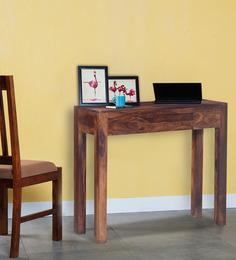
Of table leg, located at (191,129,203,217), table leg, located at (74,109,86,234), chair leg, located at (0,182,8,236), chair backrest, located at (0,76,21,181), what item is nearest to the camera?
chair backrest, located at (0,76,21,181)

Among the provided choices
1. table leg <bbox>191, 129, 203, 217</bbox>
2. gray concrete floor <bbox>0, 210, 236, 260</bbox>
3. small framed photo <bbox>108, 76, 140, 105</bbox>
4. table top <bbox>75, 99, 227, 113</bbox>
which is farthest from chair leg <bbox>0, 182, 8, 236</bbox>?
A: table leg <bbox>191, 129, 203, 217</bbox>

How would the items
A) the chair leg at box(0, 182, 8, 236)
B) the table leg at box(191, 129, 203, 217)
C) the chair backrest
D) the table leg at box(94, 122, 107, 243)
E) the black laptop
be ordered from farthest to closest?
the table leg at box(191, 129, 203, 217), the black laptop, the chair leg at box(0, 182, 8, 236), the table leg at box(94, 122, 107, 243), the chair backrest

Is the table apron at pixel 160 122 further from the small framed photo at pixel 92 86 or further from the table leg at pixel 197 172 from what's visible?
the small framed photo at pixel 92 86

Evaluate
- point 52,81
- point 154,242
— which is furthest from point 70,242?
point 52,81

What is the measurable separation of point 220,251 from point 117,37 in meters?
1.62

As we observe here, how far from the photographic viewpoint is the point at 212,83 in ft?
14.9

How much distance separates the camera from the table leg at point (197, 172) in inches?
173

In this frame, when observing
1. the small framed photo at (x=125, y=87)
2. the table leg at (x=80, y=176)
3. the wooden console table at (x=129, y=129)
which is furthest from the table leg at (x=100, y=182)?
the small framed photo at (x=125, y=87)

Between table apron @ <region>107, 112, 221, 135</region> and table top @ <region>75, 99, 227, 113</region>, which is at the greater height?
table top @ <region>75, 99, 227, 113</region>

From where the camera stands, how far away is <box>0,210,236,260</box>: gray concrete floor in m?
3.49

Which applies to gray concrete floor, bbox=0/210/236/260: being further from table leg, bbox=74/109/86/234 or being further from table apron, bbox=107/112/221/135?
table apron, bbox=107/112/221/135

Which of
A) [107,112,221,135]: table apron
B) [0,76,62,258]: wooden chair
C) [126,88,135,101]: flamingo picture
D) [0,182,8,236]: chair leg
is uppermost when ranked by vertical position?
[126,88,135,101]: flamingo picture

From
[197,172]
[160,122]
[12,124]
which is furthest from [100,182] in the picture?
[197,172]

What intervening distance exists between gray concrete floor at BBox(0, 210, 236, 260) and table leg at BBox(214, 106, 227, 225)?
0.08 metres
